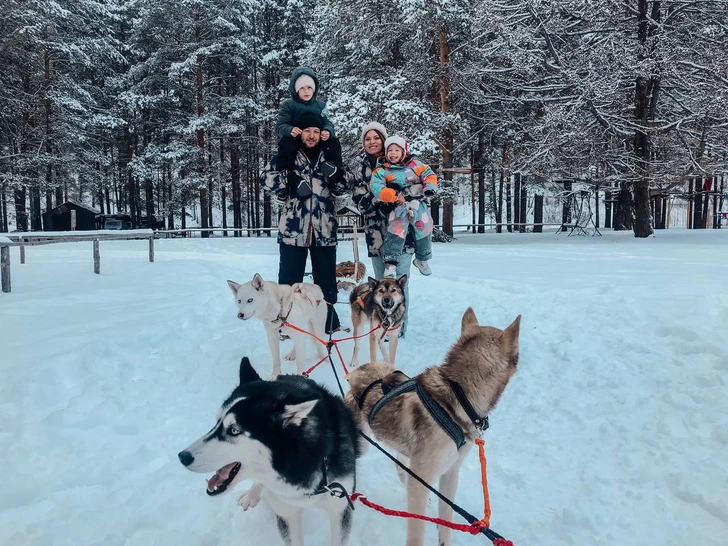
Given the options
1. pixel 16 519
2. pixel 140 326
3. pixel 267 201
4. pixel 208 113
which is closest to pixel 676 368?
pixel 16 519

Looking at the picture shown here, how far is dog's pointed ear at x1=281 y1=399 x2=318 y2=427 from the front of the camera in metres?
1.84

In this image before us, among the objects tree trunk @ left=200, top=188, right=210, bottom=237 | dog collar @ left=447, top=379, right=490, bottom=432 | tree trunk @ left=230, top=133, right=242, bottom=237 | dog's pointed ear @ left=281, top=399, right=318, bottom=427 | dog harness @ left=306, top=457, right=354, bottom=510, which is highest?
tree trunk @ left=230, top=133, right=242, bottom=237

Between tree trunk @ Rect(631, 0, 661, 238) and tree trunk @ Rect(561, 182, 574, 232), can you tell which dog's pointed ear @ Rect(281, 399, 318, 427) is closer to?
tree trunk @ Rect(631, 0, 661, 238)

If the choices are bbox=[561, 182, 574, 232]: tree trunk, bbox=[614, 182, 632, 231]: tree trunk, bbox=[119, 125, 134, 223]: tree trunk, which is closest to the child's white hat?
bbox=[561, 182, 574, 232]: tree trunk

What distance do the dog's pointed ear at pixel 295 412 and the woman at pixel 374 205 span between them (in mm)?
3626

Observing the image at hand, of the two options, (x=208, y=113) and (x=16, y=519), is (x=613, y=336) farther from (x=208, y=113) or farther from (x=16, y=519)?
(x=208, y=113)

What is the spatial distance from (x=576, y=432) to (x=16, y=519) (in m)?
3.48

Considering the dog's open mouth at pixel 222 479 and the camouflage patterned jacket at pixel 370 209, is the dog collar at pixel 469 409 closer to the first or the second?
the dog's open mouth at pixel 222 479

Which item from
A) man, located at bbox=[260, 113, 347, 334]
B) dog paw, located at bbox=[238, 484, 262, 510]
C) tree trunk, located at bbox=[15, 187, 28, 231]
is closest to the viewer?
dog paw, located at bbox=[238, 484, 262, 510]

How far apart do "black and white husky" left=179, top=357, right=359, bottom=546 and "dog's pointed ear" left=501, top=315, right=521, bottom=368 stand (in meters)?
0.99

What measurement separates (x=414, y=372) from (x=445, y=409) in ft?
7.53

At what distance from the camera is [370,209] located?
5.51 metres

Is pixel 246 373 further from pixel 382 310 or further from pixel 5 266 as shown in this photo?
pixel 5 266

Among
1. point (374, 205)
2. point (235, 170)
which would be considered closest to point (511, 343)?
point (374, 205)
